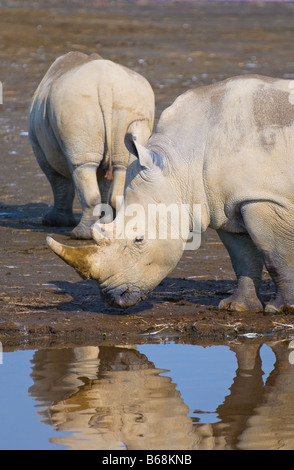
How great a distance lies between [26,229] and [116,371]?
400 centimetres

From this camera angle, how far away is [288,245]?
6.53 metres

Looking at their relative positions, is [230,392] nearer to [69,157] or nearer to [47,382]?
[47,382]

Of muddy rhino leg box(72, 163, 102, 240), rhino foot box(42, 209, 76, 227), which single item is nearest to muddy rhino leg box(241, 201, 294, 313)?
muddy rhino leg box(72, 163, 102, 240)

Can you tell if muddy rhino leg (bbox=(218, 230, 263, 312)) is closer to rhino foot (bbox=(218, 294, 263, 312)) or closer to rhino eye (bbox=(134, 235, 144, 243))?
rhino foot (bbox=(218, 294, 263, 312))

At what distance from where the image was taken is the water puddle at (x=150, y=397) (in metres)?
5.05

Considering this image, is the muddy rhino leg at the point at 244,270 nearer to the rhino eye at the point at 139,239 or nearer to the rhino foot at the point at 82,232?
the rhino eye at the point at 139,239

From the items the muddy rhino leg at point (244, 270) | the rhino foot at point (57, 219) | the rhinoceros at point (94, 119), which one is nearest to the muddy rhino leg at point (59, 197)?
the rhino foot at point (57, 219)

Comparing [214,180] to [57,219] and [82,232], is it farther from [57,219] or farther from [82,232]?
[57,219]

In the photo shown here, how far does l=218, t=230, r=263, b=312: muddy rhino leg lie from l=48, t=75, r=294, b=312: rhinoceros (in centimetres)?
26

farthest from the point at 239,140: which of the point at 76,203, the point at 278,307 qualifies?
the point at 76,203

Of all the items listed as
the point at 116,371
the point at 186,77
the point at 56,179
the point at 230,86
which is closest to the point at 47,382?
the point at 116,371

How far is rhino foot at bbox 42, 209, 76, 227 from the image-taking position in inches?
395

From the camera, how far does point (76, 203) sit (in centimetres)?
1134

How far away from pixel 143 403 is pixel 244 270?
1806 millimetres
